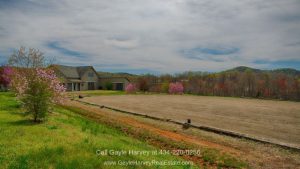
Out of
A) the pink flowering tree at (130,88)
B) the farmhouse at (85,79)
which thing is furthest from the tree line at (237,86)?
the pink flowering tree at (130,88)

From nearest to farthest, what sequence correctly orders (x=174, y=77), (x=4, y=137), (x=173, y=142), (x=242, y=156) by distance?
(x=4, y=137) → (x=242, y=156) → (x=173, y=142) → (x=174, y=77)

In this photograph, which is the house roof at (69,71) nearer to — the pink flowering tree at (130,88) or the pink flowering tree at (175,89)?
the pink flowering tree at (130,88)

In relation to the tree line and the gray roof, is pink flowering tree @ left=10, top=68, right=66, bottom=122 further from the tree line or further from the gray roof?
the tree line

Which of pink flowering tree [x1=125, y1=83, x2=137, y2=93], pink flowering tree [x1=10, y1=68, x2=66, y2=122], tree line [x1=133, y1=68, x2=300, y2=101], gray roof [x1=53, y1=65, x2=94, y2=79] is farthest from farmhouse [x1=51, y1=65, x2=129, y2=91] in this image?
pink flowering tree [x1=10, y1=68, x2=66, y2=122]

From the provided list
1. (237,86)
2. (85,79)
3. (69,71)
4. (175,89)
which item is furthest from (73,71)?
(237,86)

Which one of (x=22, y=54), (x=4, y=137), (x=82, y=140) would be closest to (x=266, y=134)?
(x=82, y=140)

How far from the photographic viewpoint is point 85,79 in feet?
239

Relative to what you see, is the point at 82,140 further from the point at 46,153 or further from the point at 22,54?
the point at 22,54

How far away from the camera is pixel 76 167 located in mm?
6219

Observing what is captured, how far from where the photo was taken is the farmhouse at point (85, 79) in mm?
66812

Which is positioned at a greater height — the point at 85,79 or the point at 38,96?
the point at 85,79

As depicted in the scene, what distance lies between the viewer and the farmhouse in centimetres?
6681

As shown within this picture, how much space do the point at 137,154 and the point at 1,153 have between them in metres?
3.85

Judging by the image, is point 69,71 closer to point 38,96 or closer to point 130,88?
point 130,88
